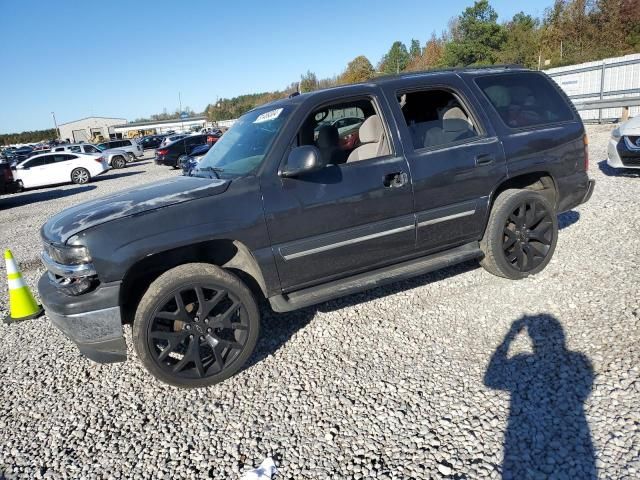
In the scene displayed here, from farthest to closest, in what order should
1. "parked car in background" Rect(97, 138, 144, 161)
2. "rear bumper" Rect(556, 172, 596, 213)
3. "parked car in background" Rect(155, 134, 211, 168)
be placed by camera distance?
"parked car in background" Rect(97, 138, 144, 161), "parked car in background" Rect(155, 134, 211, 168), "rear bumper" Rect(556, 172, 596, 213)

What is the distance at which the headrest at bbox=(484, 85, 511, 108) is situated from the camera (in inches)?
161

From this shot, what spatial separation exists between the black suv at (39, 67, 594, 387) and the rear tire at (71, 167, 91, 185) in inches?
724

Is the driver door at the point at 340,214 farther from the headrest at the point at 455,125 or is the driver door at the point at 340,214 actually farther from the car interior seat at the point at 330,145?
the headrest at the point at 455,125

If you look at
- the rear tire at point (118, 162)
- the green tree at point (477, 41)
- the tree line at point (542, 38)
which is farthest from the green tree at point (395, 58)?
the rear tire at point (118, 162)

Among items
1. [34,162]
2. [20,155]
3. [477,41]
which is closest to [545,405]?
[34,162]

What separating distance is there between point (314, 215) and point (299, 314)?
1.23 m

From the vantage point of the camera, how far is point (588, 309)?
3.54 metres

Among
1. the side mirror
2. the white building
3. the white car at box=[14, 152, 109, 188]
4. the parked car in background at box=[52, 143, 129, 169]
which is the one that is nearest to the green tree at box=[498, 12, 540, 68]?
the white building

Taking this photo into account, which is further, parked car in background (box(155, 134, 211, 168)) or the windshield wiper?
parked car in background (box(155, 134, 211, 168))

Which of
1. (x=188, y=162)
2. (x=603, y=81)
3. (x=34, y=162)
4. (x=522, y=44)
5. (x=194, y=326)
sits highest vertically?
(x=522, y=44)

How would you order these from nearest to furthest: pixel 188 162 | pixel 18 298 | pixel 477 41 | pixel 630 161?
pixel 18 298 < pixel 630 161 < pixel 188 162 < pixel 477 41

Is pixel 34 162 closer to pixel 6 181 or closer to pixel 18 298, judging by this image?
pixel 6 181

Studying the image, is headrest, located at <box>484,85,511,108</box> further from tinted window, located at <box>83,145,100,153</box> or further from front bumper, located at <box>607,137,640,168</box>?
tinted window, located at <box>83,145,100,153</box>

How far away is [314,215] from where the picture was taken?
3248 millimetres
